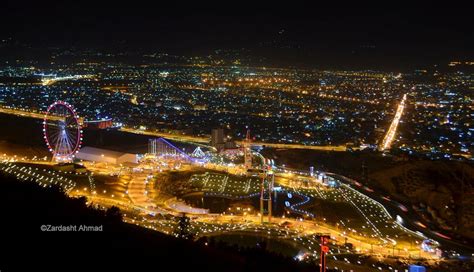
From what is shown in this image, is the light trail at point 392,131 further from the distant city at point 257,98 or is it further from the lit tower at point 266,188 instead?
the lit tower at point 266,188

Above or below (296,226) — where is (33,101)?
above

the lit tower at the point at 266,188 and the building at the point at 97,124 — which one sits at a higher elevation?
the building at the point at 97,124

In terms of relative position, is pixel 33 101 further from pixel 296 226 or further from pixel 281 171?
pixel 296 226

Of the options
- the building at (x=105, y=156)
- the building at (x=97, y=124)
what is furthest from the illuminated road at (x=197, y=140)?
the building at (x=105, y=156)

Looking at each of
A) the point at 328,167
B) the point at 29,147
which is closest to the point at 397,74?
the point at 328,167

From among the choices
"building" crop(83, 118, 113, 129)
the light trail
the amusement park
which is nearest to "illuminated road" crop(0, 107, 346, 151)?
"building" crop(83, 118, 113, 129)
